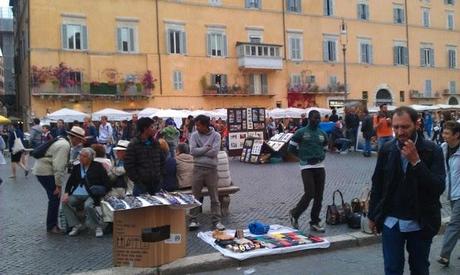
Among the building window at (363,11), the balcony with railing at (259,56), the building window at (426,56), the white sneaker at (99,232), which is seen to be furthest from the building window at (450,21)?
the white sneaker at (99,232)

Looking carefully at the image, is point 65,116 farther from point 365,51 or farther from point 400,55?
point 400,55

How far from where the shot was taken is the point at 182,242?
21.4ft

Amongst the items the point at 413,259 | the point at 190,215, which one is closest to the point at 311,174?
the point at 190,215

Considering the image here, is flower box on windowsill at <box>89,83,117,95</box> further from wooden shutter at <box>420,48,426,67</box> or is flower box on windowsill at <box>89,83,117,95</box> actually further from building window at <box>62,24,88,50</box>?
wooden shutter at <box>420,48,426,67</box>

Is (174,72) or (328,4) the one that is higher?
(328,4)

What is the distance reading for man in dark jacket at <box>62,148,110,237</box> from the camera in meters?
7.93

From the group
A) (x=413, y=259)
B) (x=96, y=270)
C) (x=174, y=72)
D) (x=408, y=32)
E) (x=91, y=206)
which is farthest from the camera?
(x=408, y=32)

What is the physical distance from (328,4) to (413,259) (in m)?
43.0

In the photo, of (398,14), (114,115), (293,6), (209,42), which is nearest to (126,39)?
(209,42)

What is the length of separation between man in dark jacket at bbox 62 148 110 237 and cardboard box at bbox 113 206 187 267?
173cm

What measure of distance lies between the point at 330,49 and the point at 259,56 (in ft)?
24.4

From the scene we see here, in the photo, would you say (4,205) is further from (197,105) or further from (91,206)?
(197,105)

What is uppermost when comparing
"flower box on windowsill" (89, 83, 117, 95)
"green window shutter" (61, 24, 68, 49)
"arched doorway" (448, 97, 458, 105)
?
"green window shutter" (61, 24, 68, 49)

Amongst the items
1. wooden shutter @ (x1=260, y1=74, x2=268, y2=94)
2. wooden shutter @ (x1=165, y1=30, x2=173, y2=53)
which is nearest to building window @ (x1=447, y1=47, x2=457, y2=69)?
wooden shutter @ (x1=260, y1=74, x2=268, y2=94)
